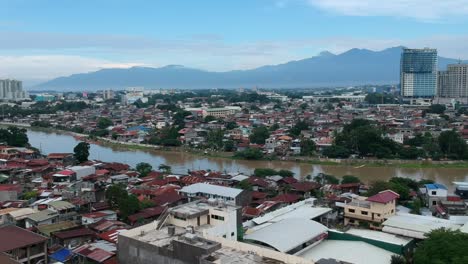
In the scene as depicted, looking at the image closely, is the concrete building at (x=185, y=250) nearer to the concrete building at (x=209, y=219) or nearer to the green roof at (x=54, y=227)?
the concrete building at (x=209, y=219)

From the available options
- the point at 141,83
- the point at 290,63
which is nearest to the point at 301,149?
the point at 141,83

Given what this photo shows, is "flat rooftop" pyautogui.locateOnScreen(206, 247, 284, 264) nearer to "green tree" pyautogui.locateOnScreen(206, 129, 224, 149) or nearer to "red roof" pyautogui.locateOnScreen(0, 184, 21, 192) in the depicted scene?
"red roof" pyautogui.locateOnScreen(0, 184, 21, 192)

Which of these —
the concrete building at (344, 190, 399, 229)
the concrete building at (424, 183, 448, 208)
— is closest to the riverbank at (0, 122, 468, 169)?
the concrete building at (424, 183, 448, 208)

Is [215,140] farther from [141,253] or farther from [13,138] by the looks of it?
[141,253]

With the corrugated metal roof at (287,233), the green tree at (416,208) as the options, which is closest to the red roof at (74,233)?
the corrugated metal roof at (287,233)

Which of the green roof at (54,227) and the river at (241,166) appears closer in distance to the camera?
the green roof at (54,227)

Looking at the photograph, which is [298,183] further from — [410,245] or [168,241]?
[168,241]
